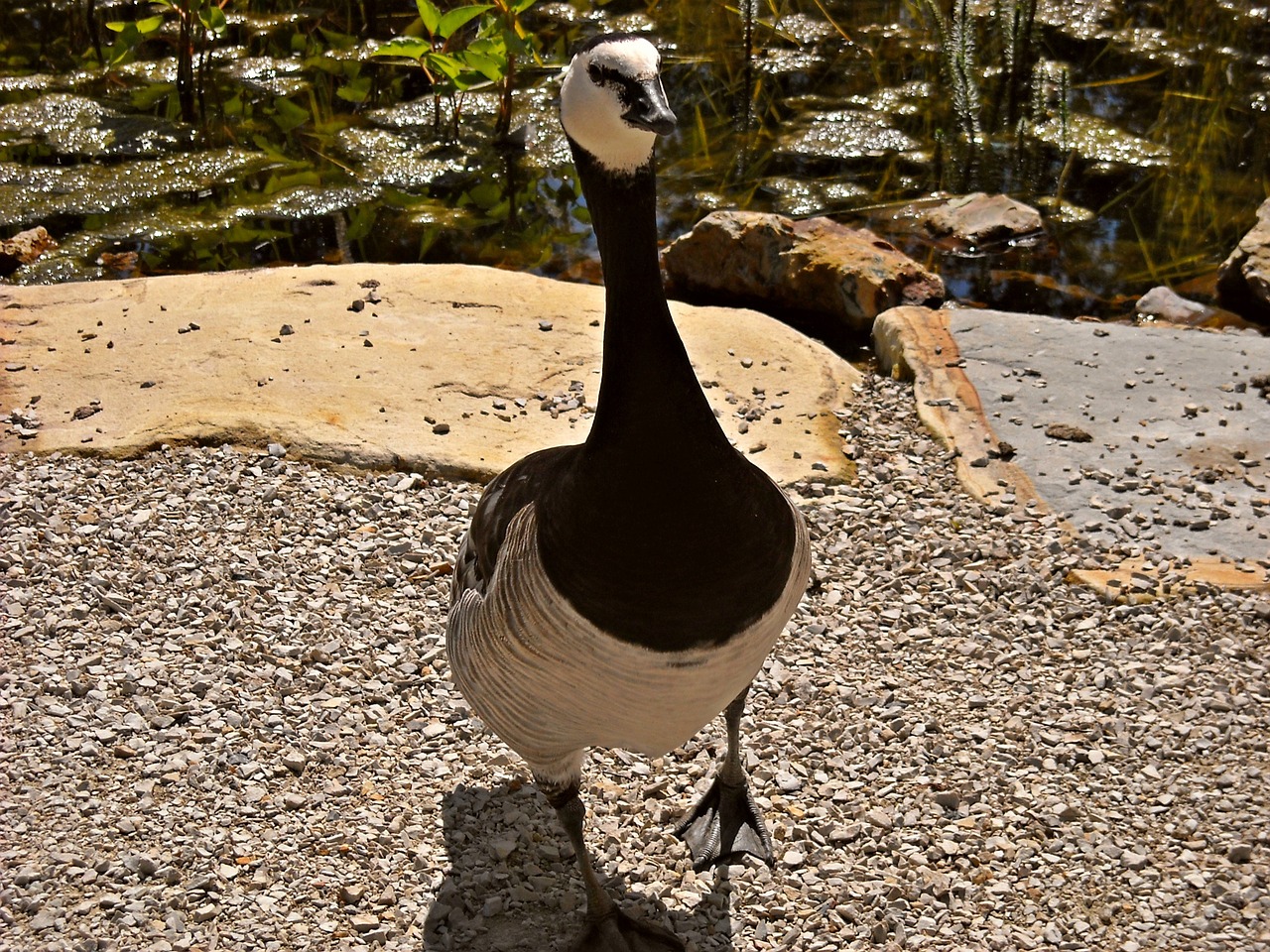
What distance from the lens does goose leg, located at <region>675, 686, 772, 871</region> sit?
12.2ft

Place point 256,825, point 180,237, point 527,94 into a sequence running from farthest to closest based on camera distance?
point 527,94, point 180,237, point 256,825

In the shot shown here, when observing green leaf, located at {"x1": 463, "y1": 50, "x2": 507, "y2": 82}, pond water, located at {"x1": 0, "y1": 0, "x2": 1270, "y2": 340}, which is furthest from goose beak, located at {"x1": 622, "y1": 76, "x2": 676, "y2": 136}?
green leaf, located at {"x1": 463, "y1": 50, "x2": 507, "y2": 82}

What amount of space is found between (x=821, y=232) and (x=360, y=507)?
3.67 metres

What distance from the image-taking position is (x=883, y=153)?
31.9 ft

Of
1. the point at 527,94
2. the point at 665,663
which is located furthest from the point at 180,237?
the point at 665,663

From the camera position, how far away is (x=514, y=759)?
4.14 m

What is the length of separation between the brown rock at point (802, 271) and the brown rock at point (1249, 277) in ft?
5.77

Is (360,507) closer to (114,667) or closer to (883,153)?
(114,667)

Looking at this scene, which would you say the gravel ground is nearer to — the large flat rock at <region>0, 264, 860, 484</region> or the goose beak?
the large flat rock at <region>0, 264, 860, 484</region>

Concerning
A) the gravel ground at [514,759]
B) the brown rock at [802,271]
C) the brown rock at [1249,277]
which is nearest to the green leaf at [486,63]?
→ the brown rock at [802,271]

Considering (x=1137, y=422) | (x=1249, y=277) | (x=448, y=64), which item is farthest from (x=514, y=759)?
(x=448, y=64)

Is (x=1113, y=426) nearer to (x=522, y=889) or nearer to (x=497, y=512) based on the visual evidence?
(x=497, y=512)

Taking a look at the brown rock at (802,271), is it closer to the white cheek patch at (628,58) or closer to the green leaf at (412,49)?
the green leaf at (412,49)

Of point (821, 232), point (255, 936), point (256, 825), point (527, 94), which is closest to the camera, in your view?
point (255, 936)
